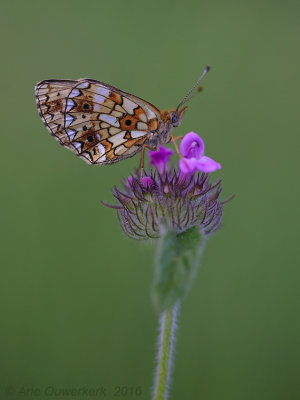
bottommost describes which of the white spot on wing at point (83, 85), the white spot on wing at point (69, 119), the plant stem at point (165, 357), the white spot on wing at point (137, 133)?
the plant stem at point (165, 357)

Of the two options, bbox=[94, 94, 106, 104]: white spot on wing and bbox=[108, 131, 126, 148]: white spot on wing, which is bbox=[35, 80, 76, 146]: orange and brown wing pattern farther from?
bbox=[108, 131, 126, 148]: white spot on wing

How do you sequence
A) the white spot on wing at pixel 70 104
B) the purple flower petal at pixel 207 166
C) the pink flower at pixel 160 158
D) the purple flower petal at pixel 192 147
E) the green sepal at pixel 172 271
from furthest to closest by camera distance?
1. the white spot on wing at pixel 70 104
2. the pink flower at pixel 160 158
3. the purple flower petal at pixel 192 147
4. the purple flower petal at pixel 207 166
5. the green sepal at pixel 172 271

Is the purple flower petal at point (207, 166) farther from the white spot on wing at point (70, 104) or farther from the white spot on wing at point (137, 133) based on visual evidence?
the white spot on wing at point (70, 104)

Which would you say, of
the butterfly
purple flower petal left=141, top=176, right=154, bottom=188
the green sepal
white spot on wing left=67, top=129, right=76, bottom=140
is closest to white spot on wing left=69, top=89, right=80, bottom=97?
the butterfly

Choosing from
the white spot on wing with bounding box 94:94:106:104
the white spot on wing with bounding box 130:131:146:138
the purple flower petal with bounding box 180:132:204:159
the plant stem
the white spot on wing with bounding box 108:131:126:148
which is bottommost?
the plant stem

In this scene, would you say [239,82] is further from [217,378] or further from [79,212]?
[217,378]

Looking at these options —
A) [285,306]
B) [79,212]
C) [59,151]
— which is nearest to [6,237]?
[79,212]

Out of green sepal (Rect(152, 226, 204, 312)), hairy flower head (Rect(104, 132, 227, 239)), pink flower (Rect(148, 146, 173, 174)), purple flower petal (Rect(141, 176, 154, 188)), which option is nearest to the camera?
green sepal (Rect(152, 226, 204, 312))

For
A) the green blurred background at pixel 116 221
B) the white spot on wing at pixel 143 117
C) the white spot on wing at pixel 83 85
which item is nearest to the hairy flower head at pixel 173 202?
the white spot on wing at pixel 143 117
